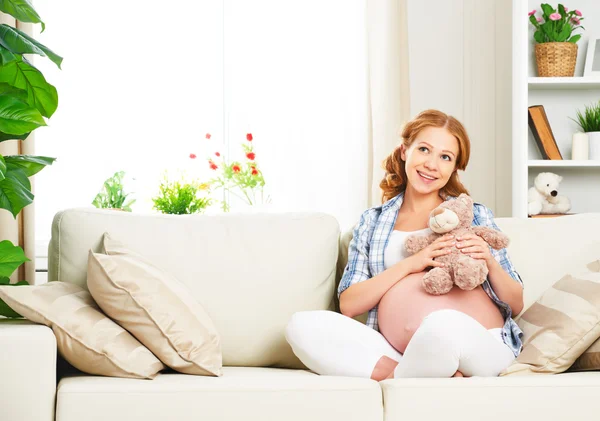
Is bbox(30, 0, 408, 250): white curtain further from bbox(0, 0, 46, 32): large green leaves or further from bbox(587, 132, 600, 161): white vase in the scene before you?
bbox(0, 0, 46, 32): large green leaves

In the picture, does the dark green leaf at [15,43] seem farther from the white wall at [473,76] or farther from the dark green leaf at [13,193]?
the white wall at [473,76]

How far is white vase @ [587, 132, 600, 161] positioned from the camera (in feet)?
10.7

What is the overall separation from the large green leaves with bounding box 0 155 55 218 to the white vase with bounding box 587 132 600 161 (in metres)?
2.33

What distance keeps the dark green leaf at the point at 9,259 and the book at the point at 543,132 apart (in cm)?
226

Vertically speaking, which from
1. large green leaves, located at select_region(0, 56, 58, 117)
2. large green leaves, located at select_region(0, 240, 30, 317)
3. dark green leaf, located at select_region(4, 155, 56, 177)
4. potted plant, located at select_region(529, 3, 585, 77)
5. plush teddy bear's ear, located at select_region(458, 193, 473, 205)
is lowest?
large green leaves, located at select_region(0, 240, 30, 317)

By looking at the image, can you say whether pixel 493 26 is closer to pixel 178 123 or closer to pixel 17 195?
pixel 178 123

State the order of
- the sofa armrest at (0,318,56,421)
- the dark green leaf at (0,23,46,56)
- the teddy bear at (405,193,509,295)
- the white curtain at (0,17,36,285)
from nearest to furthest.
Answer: the sofa armrest at (0,318,56,421) → the teddy bear at (405,193,509,295) → the dark green leaf at (0,23,46,56) → the white curtain at (0,17,36,285)

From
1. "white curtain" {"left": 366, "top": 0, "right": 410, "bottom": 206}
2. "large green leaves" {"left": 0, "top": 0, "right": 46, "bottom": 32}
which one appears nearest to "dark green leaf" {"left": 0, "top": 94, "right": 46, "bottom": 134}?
"large green leaves" {"left": 0, "top": 0, "right": 46, "bottom": 32}

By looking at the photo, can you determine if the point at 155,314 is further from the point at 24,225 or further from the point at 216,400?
the point at 24,225

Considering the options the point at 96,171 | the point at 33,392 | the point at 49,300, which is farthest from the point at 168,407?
the point at 96,171

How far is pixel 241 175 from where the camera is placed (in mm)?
3574

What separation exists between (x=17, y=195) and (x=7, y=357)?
79 centimetres

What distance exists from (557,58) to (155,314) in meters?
2.34

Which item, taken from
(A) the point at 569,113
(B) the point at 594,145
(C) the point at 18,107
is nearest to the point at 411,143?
(C) the point at 18,107
